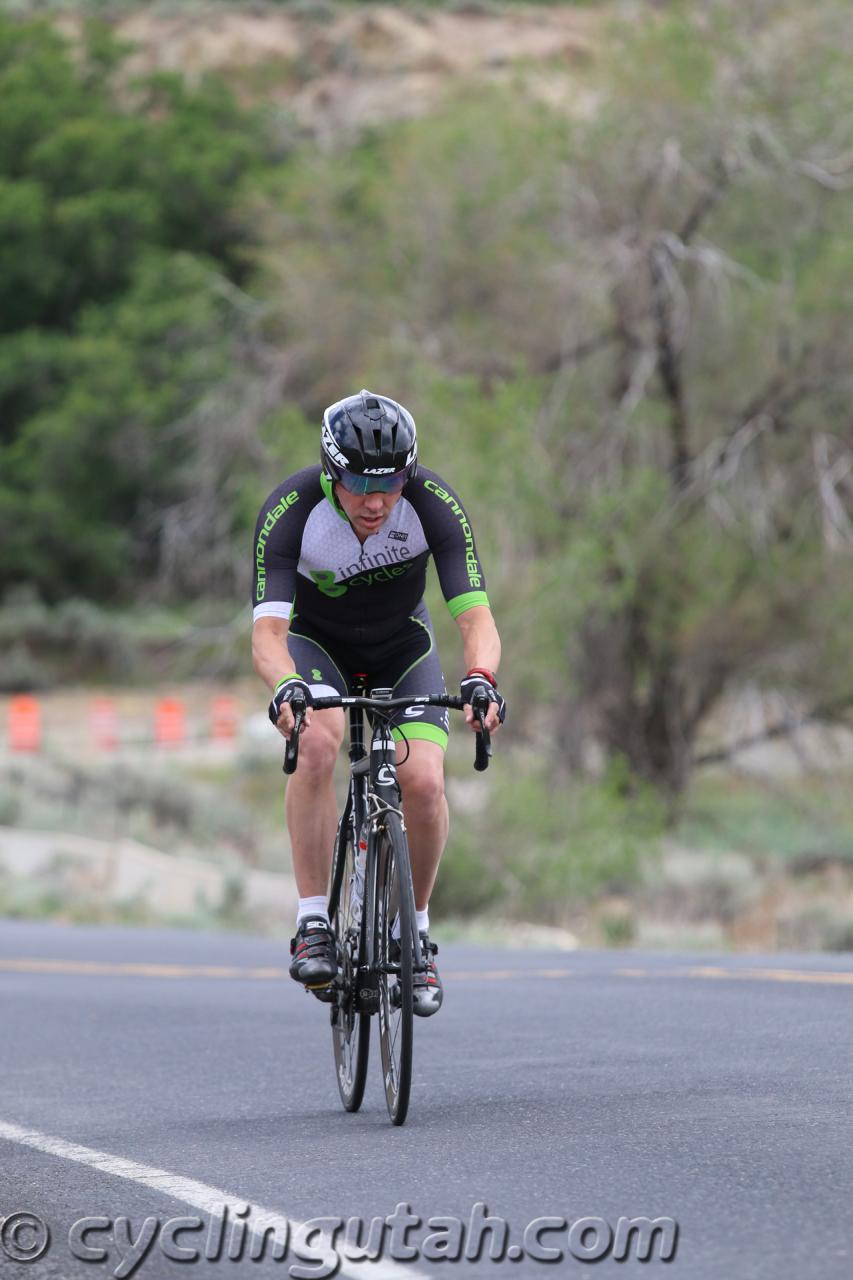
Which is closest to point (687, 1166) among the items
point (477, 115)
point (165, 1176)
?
point (165, 1176)

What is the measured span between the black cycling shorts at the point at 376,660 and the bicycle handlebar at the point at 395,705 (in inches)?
22.3

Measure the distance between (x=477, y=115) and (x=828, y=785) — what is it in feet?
31.9

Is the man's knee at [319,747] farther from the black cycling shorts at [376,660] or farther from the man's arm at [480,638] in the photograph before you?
the man's arm at [480,638]

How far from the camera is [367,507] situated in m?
7.21

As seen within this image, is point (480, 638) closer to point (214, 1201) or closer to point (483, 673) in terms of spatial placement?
point (483, 673)

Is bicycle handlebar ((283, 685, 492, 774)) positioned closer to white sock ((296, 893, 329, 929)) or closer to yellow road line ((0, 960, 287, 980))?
white sock ((296, 893, 329, 929))

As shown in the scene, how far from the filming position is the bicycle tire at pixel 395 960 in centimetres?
655

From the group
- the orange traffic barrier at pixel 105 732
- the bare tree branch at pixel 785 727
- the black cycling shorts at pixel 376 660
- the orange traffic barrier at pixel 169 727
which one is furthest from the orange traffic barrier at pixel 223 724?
the black cycling shorts at pixel 376 660

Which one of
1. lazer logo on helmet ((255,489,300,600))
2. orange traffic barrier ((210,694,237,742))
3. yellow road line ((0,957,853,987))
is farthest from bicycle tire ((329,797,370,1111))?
orange traffic barrier ((210,694,237,742))

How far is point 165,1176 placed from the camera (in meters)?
6.01

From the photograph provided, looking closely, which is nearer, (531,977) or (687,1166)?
(687,1166)

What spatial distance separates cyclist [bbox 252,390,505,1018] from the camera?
709 cm

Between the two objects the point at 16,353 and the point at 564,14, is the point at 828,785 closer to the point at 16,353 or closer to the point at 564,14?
the point at 16,353

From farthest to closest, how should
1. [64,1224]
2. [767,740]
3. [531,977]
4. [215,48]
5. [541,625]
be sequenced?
[215,48]
[767,740]
[541,625]
[531,977]
[64,1224]
